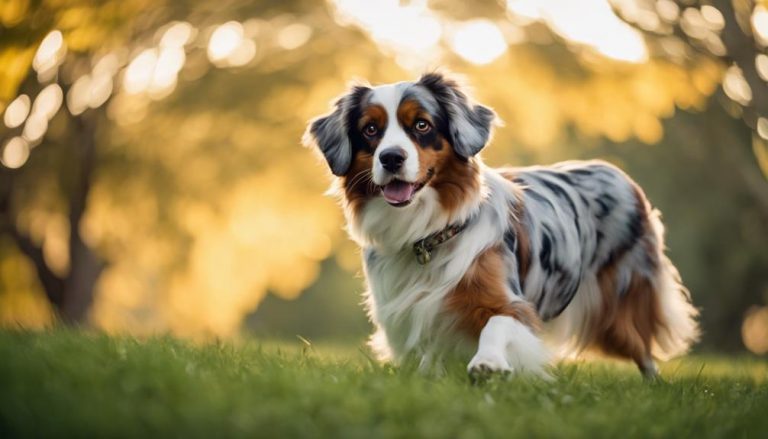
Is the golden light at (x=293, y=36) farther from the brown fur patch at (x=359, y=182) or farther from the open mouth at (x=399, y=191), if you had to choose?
the open mouth at (x=399, y=191)

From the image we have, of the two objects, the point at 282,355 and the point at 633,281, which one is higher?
the point at 282,355

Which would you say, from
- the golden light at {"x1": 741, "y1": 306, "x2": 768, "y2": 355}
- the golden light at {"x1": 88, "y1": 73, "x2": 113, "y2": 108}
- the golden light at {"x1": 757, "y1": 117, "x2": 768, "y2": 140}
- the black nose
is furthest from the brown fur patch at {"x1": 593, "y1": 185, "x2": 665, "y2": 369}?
Result: the golden light at {"x1": 741, "y1": 306, "x2": 768, "y2": 355}

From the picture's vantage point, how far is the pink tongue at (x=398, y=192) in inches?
204

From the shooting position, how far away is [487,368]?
181 inches

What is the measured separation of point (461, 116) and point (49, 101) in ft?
28.0

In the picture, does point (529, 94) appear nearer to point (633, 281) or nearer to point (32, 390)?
point (633, 281)

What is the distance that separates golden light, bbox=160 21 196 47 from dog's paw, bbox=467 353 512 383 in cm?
853

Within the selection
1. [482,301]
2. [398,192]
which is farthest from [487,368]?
[398,192]

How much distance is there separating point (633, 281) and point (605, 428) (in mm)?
2868

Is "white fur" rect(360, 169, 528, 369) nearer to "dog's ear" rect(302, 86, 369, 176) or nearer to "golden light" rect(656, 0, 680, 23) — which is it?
"dog's ear" rect(302, 86, 369, 176)

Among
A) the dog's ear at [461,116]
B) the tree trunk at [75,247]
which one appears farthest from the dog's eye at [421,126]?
the tree trunk at [75,247]

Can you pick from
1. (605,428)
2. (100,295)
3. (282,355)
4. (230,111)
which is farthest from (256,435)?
(100,295)

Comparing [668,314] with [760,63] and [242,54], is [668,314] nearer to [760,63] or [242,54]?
[760,63]

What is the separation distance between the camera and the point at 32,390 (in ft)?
12.4
